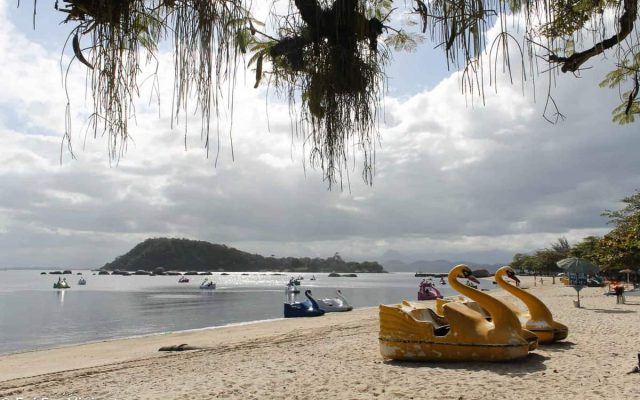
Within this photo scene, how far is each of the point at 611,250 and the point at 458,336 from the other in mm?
20297

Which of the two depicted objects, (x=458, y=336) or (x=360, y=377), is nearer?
(x=360, y=377)

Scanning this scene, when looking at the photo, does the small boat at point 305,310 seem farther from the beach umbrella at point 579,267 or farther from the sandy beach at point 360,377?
the sandy beach at point 360,377

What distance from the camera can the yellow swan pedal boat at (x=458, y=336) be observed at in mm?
7496

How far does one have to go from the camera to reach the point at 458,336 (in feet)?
25.0

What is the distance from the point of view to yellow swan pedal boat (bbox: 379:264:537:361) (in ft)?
24.6

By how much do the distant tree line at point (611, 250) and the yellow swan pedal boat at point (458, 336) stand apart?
10.2 ft

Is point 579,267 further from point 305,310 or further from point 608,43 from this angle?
point 608,43

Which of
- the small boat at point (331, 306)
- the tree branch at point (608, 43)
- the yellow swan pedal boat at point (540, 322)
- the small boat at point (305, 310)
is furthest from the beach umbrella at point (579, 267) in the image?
the tree branch at point (608, 43)

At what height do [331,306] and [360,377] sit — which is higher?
[360,377]

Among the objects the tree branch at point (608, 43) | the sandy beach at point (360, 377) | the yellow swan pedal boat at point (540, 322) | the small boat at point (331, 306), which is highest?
the tree branch at point (608, 43)

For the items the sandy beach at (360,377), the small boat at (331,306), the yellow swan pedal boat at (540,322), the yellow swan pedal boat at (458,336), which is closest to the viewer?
the sandy beach at (360,377)

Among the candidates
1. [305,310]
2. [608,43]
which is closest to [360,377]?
[608,43]

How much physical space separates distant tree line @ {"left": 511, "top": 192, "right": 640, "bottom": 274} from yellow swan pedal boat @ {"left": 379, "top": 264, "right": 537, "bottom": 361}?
3.12 m

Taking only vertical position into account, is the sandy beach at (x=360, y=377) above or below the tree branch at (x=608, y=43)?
below
